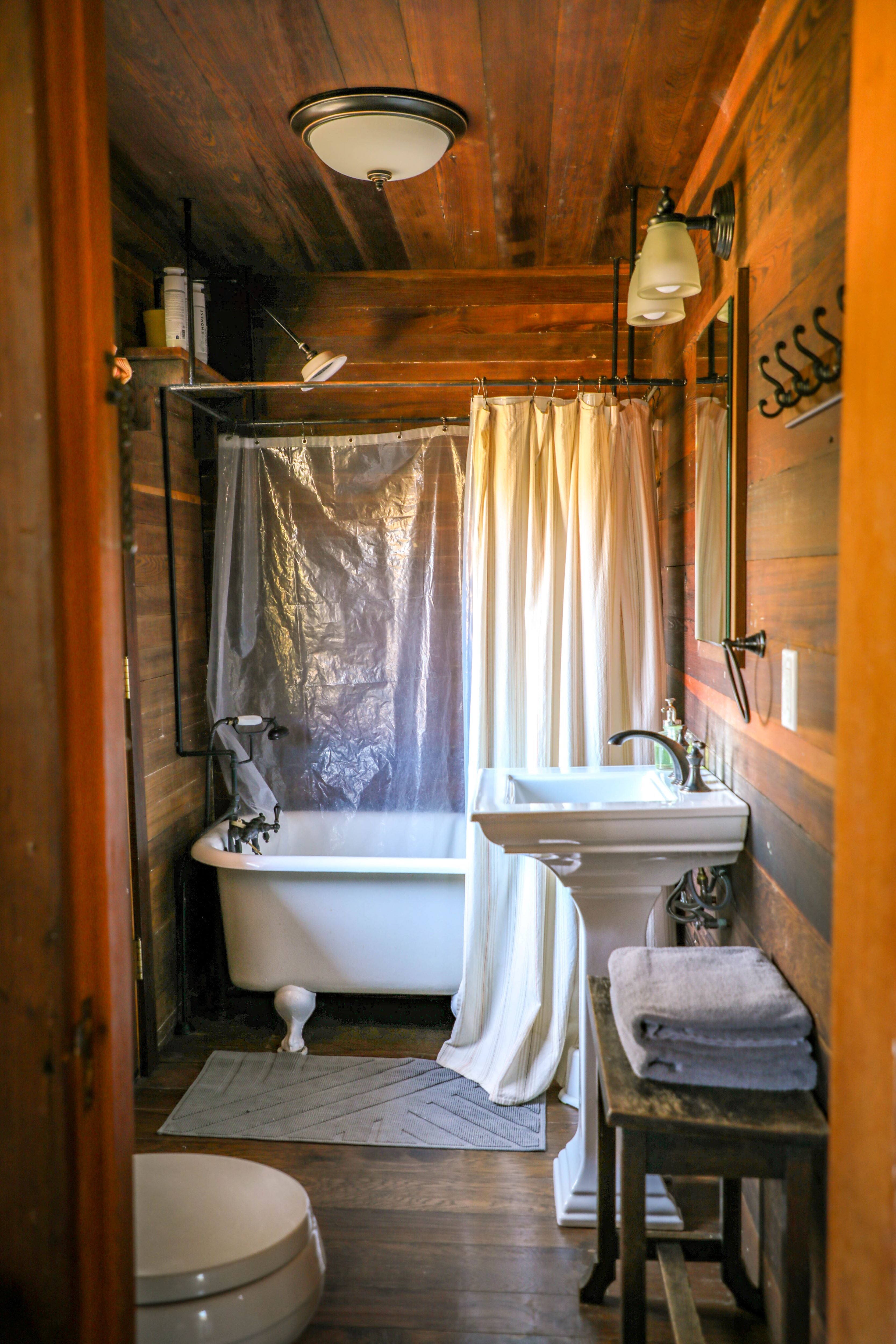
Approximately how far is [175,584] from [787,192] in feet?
6.93

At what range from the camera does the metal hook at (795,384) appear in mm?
1492

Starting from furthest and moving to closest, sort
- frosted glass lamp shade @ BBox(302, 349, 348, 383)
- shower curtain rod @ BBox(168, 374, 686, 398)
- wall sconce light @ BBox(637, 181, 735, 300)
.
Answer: frosted glass lamp shade @ BBox(302, 349, 348, 383), shower curtain rod @ BBox(168, 374, 686, 398), wall sconce light @ BBox(637, 181, 735, 300)

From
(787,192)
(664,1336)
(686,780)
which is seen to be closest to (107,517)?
(787,192)

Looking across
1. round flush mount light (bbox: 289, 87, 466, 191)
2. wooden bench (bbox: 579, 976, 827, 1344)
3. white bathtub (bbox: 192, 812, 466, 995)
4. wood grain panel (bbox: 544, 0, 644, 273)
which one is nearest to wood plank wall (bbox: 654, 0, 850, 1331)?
wooden bench (bbox: 579, 976, 827, 1344)

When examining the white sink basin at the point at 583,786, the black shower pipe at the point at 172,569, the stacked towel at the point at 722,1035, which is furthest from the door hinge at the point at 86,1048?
the black shower pipe at the point at 172,569

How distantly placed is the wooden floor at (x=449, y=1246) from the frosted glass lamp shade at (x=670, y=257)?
2.04 meters

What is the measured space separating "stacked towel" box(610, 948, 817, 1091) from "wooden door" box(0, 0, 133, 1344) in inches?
34.6

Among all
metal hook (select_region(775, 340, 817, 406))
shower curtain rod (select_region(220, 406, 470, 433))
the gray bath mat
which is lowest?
the gray bath mat

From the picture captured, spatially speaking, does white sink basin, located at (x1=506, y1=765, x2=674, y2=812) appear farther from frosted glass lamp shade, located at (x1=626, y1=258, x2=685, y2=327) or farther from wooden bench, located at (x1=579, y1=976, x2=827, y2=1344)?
frosted glass lamp shade, located at (x1=626, y1=258, x2=685, y2=327)

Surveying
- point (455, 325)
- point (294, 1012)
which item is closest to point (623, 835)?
point (294, 1012)

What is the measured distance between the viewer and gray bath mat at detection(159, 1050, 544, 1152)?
2512 mm

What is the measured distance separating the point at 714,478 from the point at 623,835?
2.71 ft

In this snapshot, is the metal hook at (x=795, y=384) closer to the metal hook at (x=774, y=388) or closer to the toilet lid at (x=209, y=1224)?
the metal hook at (x=774, y=388)

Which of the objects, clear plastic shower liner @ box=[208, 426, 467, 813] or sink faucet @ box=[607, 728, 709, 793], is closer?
sink faucet @ box=[607, 728, 709, 793]
